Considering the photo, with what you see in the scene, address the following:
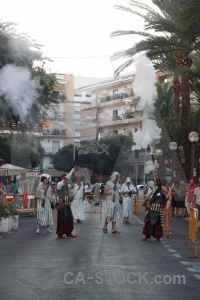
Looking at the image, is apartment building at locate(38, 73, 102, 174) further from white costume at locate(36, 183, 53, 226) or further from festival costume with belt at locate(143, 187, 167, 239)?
festival costume with belt at locate(143, 187, 167, 239)

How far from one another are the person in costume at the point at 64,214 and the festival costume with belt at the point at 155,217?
204 cm

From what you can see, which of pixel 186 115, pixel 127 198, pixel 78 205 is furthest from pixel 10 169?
pixel 186 115

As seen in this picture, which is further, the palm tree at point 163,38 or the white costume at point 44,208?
the palm tree at point 163,38

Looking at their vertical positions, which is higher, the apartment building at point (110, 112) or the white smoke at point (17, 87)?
the apartment building at point (110, 112)

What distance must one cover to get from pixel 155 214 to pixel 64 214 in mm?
2476

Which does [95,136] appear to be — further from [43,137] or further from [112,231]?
[112,231]

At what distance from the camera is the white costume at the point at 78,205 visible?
96.5ft

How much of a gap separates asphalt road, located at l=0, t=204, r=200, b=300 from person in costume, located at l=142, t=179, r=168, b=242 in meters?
0.31

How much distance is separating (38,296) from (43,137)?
299 feet

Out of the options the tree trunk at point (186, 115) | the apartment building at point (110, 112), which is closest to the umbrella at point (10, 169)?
the tree trunk at point (186, 115)

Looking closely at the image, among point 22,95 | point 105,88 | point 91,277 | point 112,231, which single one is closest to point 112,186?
point 112,231

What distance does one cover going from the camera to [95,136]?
9125cm

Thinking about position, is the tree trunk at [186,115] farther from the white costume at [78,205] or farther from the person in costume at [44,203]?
the person in costume at [44,203]

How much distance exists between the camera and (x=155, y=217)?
67.1 feet
